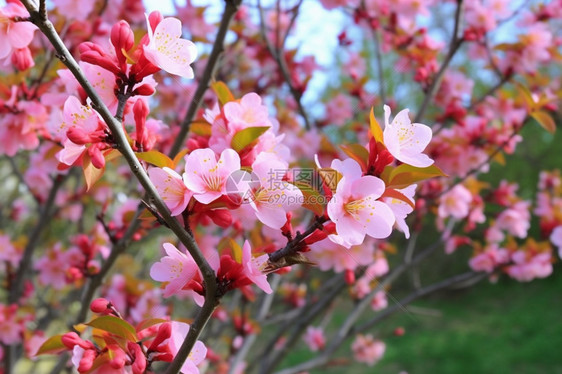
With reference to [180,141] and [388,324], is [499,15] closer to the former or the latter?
[180,141]

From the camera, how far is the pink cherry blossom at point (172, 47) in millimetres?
847

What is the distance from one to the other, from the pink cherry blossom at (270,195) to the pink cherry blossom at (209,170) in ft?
0.14

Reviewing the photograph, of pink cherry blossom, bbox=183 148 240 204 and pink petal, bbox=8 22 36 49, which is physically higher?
pink petal, bbox=8 22 36 49

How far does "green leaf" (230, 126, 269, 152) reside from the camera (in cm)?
85

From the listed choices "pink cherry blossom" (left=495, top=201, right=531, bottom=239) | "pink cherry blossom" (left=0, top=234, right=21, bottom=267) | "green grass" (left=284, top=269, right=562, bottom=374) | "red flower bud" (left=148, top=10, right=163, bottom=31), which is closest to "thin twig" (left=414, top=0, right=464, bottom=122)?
"pink cherry blossom" (left=495, top=201, right=531, bottom=239)

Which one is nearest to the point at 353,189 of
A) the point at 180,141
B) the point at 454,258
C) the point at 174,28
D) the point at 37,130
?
the point at 174,28

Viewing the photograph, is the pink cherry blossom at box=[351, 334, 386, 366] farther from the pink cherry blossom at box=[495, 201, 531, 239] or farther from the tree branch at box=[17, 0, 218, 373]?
the tree branch at box=[17, 0, 218, 373]

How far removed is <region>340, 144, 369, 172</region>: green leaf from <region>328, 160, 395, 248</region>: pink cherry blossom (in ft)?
0.15

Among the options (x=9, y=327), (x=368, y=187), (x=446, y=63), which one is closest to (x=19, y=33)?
(x=368, y=187)

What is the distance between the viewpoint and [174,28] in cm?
91

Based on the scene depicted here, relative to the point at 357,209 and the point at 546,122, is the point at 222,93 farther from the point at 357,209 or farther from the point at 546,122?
the point at 546,122

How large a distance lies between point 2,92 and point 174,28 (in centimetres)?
77

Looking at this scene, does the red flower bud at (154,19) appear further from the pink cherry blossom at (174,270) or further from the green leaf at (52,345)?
the green leaf at (52,345)

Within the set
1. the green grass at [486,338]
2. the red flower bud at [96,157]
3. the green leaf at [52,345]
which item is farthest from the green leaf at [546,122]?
the green grass at [486,338]
